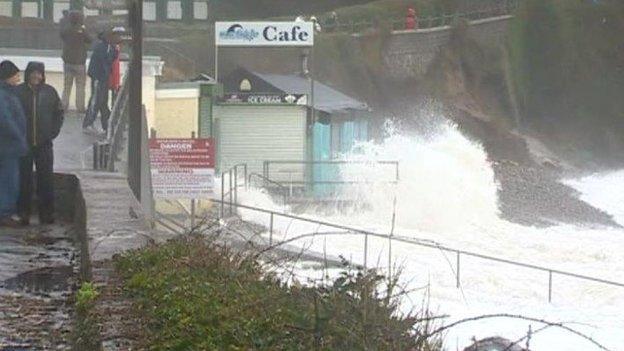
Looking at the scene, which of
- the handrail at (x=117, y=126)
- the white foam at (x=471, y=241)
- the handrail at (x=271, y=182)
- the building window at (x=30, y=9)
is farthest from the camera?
the building window at (x=30, y=9)

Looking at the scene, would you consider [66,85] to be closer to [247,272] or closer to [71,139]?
[71,139]

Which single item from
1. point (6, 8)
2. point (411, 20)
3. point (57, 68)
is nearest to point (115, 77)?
point (57, 68)

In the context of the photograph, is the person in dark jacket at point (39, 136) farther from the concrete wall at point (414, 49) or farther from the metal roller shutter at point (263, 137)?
the concrete wall at point (414, 49)

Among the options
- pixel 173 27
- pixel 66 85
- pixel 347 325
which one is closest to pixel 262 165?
pixel 173 27

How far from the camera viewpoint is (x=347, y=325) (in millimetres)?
6645

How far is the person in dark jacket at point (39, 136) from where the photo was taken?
14.6 metres

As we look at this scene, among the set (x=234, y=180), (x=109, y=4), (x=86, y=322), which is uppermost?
(x=109, y=4)

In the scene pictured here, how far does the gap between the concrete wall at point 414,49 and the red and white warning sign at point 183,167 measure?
58794mm

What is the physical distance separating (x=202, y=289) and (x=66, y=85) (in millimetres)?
18851

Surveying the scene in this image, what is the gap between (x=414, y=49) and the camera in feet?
284

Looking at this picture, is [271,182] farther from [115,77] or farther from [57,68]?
[115,77]

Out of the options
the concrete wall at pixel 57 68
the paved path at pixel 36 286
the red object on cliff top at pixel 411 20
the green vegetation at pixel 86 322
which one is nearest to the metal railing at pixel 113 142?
the paved path at pixel 36 286

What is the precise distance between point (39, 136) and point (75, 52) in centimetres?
1088

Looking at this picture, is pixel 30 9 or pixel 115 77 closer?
pixel 115 77
